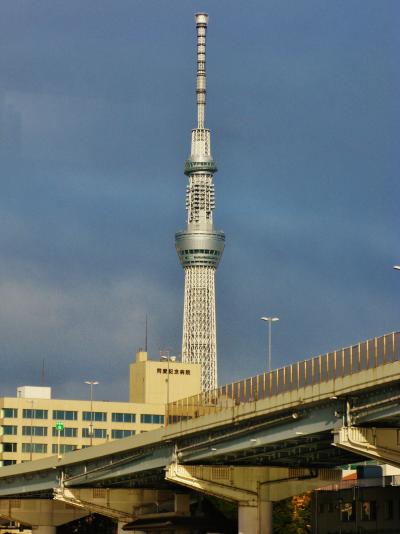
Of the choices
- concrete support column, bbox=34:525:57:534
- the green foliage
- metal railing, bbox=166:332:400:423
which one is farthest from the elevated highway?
concrete support column, bbox=34:525:57:534

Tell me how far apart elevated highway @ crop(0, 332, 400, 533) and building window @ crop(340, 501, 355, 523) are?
416 cm

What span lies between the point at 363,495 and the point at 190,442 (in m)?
16.1

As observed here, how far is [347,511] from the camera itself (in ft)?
428

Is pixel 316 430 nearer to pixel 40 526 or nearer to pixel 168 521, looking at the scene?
pixel 168 521

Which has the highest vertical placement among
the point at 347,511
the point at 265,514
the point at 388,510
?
the point at 347,511

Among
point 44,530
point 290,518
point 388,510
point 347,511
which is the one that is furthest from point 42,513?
point 388,510

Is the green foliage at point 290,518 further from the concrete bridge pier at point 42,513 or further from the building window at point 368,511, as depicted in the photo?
the concrete bridge pier at point 42,513

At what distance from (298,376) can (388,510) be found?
26.4 metres

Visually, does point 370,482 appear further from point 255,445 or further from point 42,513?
point 42,513

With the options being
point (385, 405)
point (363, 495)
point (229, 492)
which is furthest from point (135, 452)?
point (385, 405)

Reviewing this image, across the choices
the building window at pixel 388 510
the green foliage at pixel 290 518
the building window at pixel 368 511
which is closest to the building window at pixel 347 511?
the building window at pixel 368 511

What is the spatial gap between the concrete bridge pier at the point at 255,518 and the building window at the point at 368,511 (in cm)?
780

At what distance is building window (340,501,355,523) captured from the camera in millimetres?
129250

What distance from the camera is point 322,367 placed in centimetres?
9769
